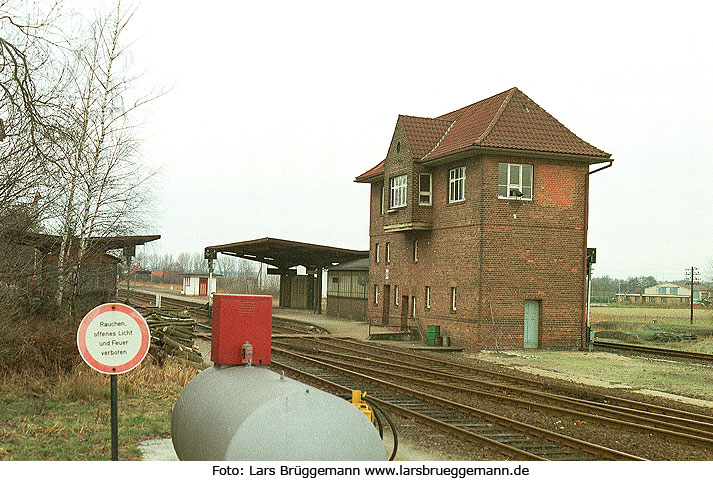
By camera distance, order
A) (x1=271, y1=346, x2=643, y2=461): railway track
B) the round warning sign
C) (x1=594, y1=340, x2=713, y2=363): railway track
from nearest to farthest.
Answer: the round warning sign, (x1=271, y1=346, x2=643, y2=461): railway track, (x1=594, y1=340, x2=713, y2=363): railway track

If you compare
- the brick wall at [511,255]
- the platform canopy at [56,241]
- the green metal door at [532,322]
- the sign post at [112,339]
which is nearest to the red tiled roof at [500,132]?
the brick wall at [511,255]

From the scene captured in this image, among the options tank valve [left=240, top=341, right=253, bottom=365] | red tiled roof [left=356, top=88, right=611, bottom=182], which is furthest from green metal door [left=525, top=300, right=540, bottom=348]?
tank valve [left=240, top=341, right=253, bottom=365]

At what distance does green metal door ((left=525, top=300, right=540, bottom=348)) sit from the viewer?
95.4ft

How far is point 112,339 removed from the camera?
22.6 ft

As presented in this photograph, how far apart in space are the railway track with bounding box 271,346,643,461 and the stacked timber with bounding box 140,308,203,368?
283 centimetres

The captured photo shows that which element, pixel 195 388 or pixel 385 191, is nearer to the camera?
pixel 195 388

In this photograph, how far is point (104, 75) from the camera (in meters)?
20.3

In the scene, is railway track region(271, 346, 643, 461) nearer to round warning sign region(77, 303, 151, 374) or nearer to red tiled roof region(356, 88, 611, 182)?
round warning sign region(77, 303, 151, 374)

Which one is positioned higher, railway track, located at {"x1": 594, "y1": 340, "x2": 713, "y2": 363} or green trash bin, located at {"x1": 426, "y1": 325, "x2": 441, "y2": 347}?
green trash bin, located at {"x1": 426, "y1": 325, "x2": 441, "y2": 347}

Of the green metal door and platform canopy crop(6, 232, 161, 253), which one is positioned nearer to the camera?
platform canopy crop(6, 232, 161, 253)

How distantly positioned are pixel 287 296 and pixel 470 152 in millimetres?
30545

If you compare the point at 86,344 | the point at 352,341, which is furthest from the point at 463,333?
the point at 86,344

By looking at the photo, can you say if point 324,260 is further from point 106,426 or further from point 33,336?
point 106,426

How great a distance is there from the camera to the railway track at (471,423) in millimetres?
10352
